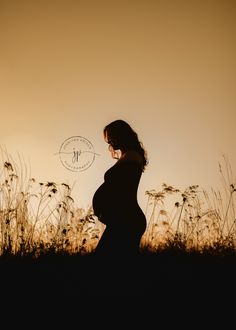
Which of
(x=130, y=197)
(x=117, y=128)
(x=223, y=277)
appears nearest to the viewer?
(x=130, y=197)

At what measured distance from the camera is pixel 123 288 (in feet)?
6.15

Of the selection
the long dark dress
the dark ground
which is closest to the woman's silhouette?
the long dark dress

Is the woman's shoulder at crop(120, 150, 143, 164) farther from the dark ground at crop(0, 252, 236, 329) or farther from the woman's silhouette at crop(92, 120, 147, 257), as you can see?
the dark ground at crop(0, 252, 236, 329)

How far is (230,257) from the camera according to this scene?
258 cm

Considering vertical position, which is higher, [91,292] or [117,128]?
[117,128]

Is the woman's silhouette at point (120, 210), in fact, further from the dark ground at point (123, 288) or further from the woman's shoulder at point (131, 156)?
the dark ground at point (123, 288)

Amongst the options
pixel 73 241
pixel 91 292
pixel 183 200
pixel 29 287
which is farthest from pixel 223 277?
pixel 29 287

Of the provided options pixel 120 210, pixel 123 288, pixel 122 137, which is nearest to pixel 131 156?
pixel 122 137

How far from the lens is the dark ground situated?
1.63m

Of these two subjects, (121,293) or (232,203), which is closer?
(121,293)

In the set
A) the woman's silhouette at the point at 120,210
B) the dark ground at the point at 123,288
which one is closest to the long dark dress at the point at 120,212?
the woman's silhouette at the point at 120,210

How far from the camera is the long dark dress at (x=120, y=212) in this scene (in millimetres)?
1729

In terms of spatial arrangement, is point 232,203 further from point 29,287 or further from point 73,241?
point 29,287

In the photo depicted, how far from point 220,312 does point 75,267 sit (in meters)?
1.12
